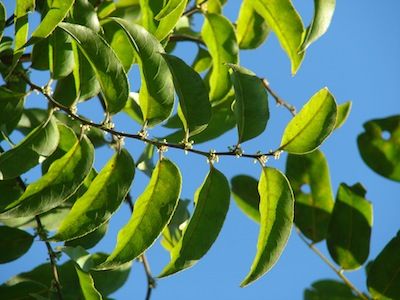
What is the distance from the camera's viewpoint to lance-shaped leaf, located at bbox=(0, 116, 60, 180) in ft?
5.44

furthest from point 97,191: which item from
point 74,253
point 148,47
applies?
point 148,47

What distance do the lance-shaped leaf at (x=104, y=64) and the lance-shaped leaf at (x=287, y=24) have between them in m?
0.48

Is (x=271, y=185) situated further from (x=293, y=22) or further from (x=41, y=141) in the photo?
(x=41, y=141)

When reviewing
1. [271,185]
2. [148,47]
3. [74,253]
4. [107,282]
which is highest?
[148,47]

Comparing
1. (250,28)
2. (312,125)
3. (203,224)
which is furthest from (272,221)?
(250,28)

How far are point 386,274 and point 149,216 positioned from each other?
984mm

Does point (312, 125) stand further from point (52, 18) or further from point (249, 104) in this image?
point (52, 18)

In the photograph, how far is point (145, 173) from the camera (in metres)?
2.13

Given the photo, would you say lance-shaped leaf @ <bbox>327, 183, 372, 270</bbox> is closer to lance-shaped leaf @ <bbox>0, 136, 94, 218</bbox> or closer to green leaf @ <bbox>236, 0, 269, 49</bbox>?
green leaf @ <bbox>236, 0, 269, 49</bbox>

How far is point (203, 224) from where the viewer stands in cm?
172

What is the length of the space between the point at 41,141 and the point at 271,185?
1.93 feet

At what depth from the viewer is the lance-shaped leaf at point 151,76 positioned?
1543 millimetres

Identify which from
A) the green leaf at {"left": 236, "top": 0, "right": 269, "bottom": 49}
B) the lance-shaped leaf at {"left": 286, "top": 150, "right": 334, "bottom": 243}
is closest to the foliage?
the green leaf at {"left": 236, "top": 0, "right": 269, "bottom": 49}

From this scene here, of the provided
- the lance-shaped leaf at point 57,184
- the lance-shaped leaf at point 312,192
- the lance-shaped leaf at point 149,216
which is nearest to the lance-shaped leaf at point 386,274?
the lance-shaped leaf at point 312,192
